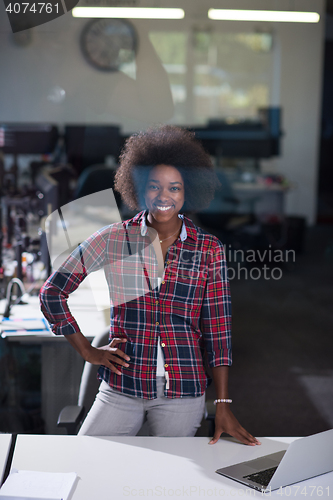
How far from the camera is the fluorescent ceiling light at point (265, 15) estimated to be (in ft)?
8.10

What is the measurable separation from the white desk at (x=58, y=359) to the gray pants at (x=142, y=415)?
0.55 m

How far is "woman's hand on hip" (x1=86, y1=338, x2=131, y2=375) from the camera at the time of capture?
5.36ft

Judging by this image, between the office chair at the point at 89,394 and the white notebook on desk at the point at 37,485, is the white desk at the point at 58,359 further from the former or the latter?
the white notebook on desk at the point at 37,485

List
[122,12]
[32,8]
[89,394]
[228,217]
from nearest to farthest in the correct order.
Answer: [89,394]
[32,8]
[122,12]
[228,217]

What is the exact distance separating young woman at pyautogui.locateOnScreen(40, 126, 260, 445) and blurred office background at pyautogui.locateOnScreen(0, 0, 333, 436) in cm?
33

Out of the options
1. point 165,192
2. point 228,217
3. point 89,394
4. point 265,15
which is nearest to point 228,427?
point 89,394

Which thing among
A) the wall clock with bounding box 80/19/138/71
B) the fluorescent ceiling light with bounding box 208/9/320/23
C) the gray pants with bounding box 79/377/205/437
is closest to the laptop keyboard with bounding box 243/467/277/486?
the gray pants with bounding box 79/377/205/437

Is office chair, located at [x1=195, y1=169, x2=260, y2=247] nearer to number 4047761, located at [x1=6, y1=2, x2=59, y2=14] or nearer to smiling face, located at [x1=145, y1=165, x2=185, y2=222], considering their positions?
smiling face, located at [x1=145, y1=165, x2=185, y2=222]

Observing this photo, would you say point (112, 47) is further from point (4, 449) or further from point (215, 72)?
point (4, 449)

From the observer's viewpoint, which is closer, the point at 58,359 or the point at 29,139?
the point at 58,359

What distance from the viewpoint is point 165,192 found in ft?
5.51

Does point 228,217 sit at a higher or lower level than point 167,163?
lower

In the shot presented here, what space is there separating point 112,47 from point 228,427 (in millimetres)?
1797

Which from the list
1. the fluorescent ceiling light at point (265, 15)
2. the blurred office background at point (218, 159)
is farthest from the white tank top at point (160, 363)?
the fluorescent ceiling light at point (265, 15)
